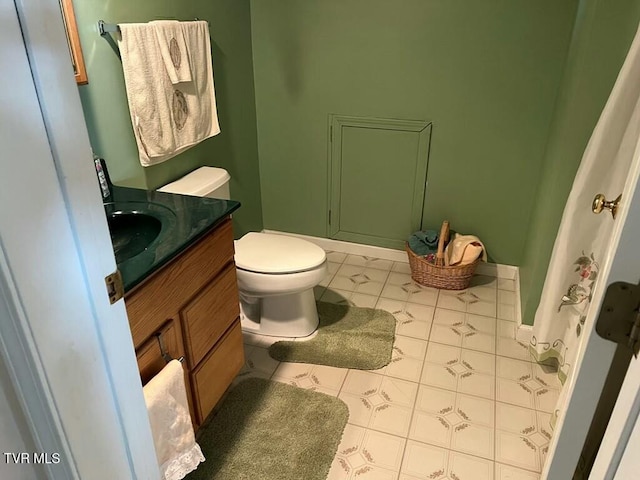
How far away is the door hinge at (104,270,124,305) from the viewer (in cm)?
81

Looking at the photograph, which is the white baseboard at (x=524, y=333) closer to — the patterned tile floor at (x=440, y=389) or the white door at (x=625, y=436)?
the patterned tile floor at (x=440, y=389)

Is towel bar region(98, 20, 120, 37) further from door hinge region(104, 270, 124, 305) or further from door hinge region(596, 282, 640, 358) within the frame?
door hinge region(596, 282, 640, 358)

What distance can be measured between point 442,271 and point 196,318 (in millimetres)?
1562

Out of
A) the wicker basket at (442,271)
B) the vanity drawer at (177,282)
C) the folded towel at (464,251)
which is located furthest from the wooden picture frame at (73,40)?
the folded towel at (464,251)

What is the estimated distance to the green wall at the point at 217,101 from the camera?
172 centimetres

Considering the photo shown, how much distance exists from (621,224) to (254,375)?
5.64 feet

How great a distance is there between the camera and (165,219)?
4.98ft

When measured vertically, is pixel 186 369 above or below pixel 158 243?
below

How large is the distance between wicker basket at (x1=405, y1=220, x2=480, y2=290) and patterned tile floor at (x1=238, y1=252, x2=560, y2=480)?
2.1 inches

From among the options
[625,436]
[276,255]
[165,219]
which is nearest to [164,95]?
[165,219]

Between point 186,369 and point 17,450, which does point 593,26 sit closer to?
point 186,369

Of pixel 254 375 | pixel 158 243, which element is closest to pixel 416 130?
pixel 254 375

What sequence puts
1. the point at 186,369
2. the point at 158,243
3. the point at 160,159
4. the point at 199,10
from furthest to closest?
1. the point at 199,10
2. the point at 160,159
3. the point at 186,369
4. the point at 158,243

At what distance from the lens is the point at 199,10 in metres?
2.23
